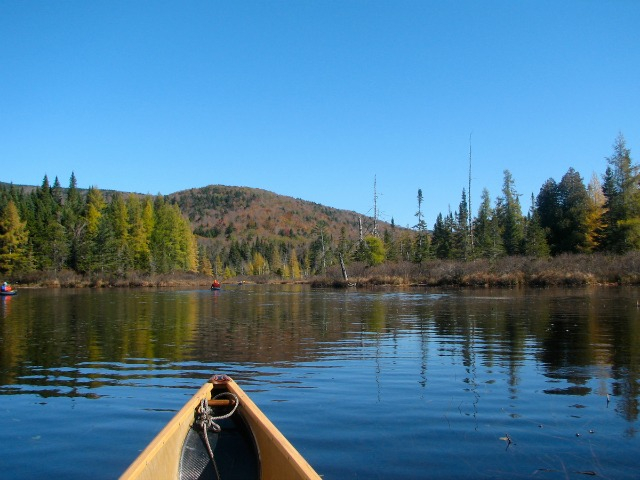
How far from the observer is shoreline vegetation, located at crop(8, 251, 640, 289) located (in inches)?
2085

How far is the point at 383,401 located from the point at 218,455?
174 inches

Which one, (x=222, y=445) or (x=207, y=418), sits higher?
(x=207, y=418)

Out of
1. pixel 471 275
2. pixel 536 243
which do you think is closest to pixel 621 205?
pixel 536 243

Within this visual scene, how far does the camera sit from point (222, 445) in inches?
235

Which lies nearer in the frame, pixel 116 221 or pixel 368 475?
pixel 368 475

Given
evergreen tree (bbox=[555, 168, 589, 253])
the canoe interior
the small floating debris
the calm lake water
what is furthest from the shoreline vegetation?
the canoe interior

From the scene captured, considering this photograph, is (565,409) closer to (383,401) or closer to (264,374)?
(383,401)

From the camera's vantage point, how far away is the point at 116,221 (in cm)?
9581

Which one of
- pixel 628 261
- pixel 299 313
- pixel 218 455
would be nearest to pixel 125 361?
pixel 218 455

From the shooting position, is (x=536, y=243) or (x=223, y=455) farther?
(x=536, y=243)

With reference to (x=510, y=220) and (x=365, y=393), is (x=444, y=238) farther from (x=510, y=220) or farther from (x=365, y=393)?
(x=365, y=393)

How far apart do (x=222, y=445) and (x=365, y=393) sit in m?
4.76

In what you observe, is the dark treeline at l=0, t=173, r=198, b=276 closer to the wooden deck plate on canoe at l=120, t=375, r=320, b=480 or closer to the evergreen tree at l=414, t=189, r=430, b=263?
the evergreen tree at l=414, t=189, r=430, b=263

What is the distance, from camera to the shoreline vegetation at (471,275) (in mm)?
52969
